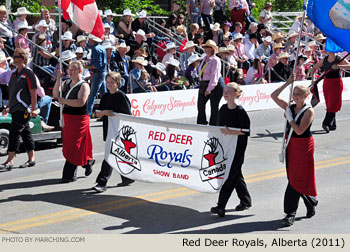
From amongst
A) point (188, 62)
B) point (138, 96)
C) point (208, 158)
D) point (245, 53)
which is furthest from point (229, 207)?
point (245, 53)

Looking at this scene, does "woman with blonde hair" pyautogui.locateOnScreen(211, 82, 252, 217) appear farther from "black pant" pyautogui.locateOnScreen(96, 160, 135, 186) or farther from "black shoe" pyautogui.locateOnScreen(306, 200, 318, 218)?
"black pant" pyautogui.locateOnScreen(96, 160, 135, 186)

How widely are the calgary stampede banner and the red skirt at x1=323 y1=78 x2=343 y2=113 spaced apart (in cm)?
716

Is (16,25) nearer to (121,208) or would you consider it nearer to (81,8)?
(81,8)

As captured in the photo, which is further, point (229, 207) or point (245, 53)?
point (245, 53)

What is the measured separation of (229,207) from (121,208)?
141cm

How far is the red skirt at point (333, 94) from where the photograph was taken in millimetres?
15867

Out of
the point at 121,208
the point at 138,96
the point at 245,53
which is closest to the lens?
the point at 121,208

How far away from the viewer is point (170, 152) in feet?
31.1

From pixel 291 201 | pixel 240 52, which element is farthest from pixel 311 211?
pixel 240 52

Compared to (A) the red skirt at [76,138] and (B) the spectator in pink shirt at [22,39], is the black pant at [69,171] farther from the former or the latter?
(B) the spectator in pink shirt at [22,39]

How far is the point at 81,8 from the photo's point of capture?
11.1 metres

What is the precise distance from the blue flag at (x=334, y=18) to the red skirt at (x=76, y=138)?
3.80 meters

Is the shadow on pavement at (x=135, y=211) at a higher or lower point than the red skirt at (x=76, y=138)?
lower

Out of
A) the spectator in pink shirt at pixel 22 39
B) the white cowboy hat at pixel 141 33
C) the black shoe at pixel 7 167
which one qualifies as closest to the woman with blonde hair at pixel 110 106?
the black shoe at pixel 7 167
